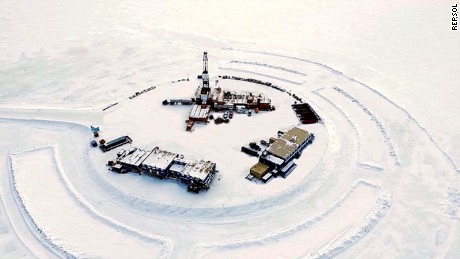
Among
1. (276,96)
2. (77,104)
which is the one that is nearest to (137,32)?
(77,104)

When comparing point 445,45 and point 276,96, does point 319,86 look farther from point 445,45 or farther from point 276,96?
Result: point 445,45

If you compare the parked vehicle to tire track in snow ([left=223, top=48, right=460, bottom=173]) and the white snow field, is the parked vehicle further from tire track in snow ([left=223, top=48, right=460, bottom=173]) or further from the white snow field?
tire track in snow ([left=223, top=48, right=460, bottom=173])

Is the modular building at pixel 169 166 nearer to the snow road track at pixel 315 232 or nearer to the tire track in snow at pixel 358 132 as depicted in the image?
the snow road track at pixel 315 232

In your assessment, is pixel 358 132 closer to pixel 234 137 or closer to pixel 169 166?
pixel 234 137

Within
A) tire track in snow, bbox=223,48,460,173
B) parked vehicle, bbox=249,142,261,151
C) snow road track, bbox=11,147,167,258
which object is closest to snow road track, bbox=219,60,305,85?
tire track in snow, bbox=223,48,460,173

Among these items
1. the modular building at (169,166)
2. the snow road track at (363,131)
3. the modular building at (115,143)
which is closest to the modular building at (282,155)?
the modular building at (169,166)
